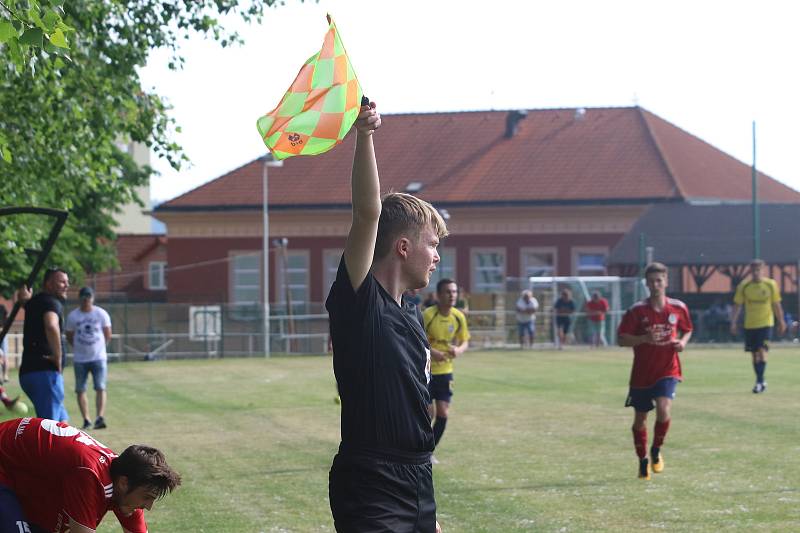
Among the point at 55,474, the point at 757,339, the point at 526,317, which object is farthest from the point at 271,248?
→ the point at 55,474

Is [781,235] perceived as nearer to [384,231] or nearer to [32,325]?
[32,325]

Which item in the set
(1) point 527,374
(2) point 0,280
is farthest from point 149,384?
(1) point 527,374

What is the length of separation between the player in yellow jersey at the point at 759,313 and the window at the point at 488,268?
34389mm

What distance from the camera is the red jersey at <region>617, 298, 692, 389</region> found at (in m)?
12.2

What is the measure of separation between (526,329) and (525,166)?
18.0m

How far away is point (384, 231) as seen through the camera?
4.66 m

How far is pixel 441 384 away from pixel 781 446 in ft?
12.1

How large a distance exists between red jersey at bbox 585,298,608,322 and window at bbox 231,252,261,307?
835 inches

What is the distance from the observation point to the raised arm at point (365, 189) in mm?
4309

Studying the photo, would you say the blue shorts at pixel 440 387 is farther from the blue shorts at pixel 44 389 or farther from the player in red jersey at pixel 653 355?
the blue shorts at pixel 44 389

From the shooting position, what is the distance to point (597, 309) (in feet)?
135

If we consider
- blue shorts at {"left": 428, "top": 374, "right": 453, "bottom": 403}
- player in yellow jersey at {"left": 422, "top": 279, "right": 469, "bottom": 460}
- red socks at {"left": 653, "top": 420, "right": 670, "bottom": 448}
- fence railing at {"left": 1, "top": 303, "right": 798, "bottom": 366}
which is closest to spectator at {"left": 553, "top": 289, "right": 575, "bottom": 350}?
fence railing at {"left": 1, "top": 303, "right": 798, "bottom": 366}

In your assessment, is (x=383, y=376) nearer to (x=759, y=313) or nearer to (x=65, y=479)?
(x=65, y=479)

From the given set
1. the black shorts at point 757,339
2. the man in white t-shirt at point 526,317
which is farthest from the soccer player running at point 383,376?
the man in white t-shirt at point 526,317
